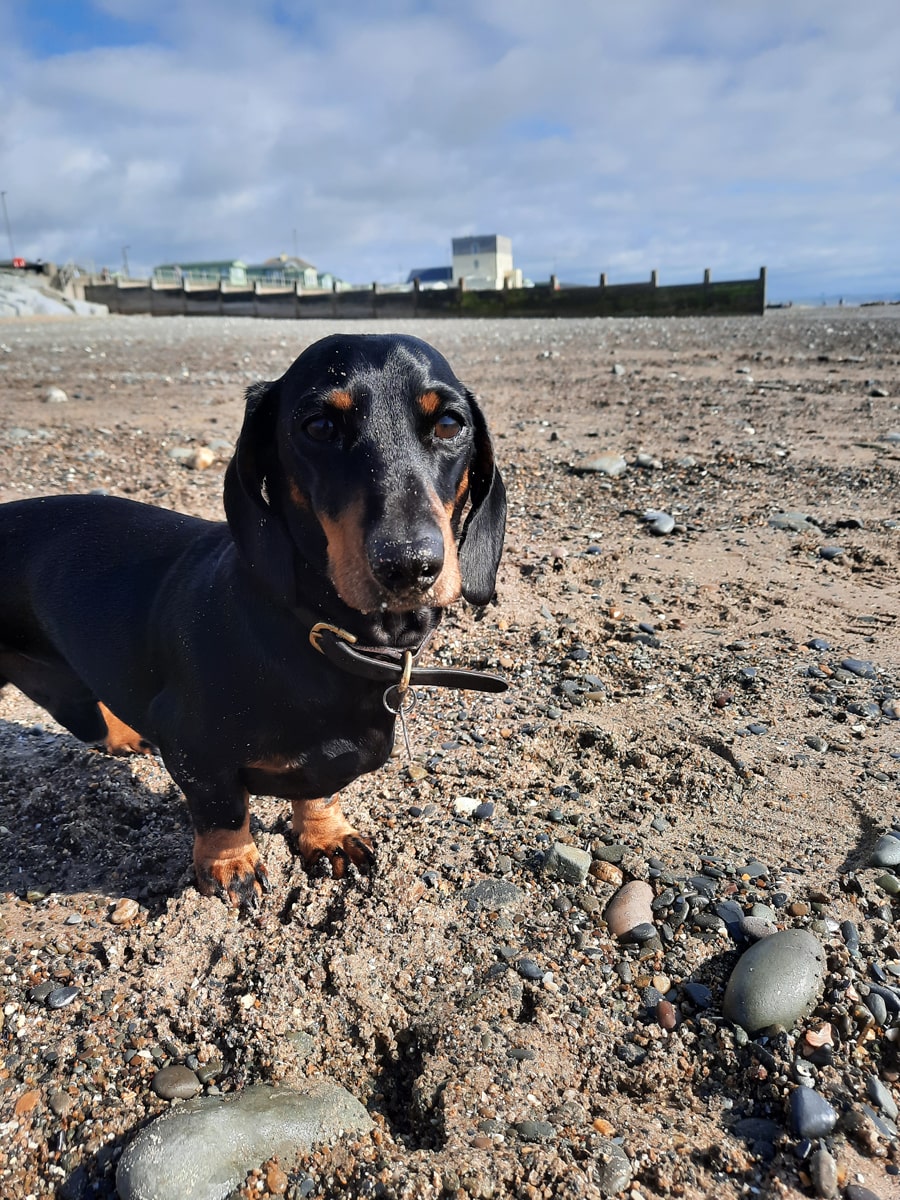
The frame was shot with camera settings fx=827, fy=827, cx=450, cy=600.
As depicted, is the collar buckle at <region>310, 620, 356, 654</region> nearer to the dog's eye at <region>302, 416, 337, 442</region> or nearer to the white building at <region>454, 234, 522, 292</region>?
the dog's eye at <region>302, 416, 337, 442</region>

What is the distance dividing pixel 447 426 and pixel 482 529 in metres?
0.38

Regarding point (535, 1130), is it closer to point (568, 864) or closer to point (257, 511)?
point (568, 864)

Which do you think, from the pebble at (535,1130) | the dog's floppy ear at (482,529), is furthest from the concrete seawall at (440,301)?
the pebble at (535,1130)

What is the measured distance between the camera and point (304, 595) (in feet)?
7.70

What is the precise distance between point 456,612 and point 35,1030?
111 inches

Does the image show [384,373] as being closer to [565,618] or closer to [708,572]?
[565,618]

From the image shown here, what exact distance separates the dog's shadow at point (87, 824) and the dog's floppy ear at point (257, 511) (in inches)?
45.2

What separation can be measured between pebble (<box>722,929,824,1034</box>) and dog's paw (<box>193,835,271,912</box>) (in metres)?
1.45

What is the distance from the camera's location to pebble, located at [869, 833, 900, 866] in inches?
102

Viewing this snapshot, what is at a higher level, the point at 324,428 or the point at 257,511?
the point at 324,428

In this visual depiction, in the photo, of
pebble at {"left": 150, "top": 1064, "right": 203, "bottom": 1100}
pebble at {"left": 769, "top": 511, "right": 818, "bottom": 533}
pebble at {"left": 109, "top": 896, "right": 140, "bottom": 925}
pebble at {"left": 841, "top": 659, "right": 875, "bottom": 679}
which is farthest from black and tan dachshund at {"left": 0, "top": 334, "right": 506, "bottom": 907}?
pebble at {"left": 769, "top": 511, "right": 818, "bottom": 533}

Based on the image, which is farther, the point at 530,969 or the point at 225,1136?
the point at 530,969

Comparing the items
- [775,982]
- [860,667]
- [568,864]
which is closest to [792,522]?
[860,667]

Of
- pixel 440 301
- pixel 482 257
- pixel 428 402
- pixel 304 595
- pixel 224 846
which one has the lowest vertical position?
pixel 224 846
